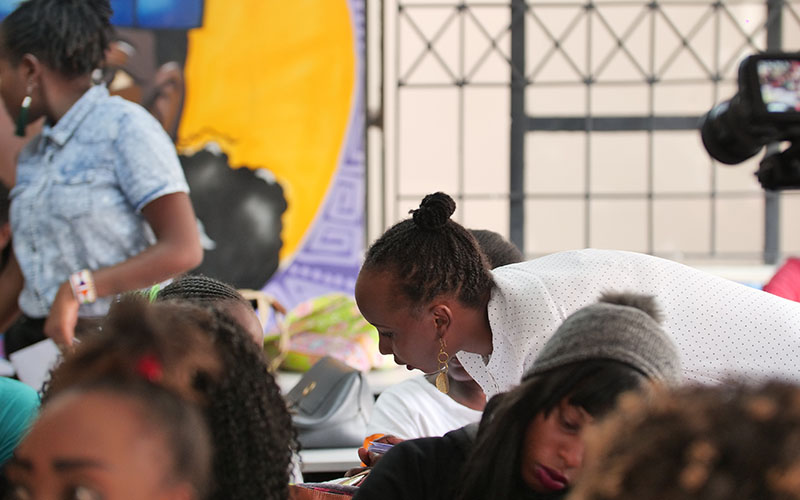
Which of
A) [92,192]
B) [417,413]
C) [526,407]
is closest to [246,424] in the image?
[526,407]

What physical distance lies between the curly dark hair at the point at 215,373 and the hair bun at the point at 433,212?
0.93 m

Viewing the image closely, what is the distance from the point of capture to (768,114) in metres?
1.65

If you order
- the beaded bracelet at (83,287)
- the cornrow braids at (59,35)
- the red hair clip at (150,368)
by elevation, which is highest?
the cornrow braids at (59,35)

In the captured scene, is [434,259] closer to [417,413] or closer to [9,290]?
[417,413]

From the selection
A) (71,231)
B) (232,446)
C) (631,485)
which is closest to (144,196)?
(71,231)

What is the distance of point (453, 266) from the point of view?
6.01ft

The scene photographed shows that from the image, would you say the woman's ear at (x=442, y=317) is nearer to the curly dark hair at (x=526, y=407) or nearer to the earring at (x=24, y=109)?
the curly dark hair at (x=526, y=407)

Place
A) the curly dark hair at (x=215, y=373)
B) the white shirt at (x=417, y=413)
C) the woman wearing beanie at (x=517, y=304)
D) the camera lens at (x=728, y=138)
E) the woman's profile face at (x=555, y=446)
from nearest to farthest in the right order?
the curly dark hair at (x=215, y=373) < the woman's profile face at (x=555, y=446) < the woman wearing beanie at (x=517, y=304) < the camera lens at (x=728, y=138) < the white shirt at (x=417, y=413)

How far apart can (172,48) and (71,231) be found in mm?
2419

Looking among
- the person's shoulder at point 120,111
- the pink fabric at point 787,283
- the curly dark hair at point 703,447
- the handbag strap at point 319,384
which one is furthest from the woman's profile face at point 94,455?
the pink fabric at point 787,283

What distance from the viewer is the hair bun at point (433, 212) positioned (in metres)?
1.85

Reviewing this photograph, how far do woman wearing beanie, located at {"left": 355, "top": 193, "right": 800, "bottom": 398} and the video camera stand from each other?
27 centimetres

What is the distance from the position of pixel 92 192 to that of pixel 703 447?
6.44ft

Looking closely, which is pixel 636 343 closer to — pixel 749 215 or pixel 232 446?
pixel 232 446
